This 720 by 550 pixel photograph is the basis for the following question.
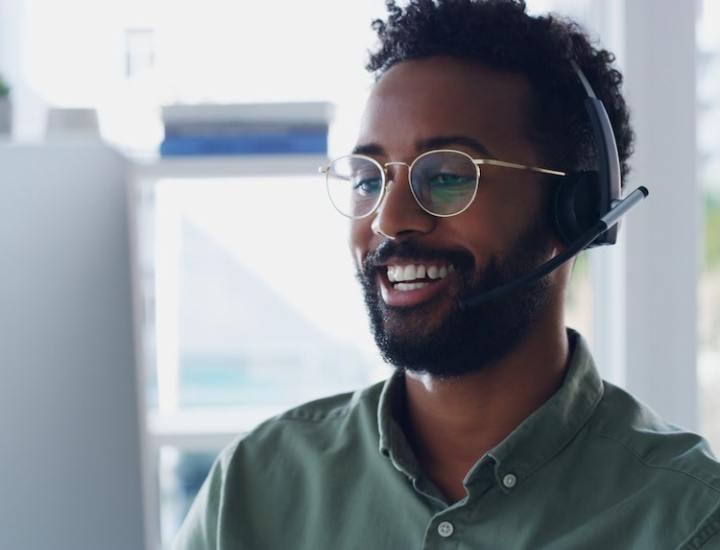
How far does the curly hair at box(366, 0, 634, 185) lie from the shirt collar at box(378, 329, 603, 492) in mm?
285

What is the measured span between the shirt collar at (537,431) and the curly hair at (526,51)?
0.28 metres

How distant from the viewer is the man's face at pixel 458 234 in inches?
46.9

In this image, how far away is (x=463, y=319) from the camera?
1.19m

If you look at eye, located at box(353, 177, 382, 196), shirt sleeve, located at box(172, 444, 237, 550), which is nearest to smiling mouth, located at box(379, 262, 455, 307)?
eye, located at box(353, 177, 382, 196)

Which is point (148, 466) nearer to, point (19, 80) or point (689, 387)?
point (19, 80)

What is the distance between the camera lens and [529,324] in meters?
1.24

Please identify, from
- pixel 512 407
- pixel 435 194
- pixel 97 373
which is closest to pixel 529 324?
pixel 512 407

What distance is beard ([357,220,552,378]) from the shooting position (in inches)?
46.8

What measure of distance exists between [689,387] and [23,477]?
1.23 metres

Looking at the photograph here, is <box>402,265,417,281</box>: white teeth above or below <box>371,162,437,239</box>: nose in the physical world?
below

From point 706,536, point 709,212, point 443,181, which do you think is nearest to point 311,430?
point 443,181

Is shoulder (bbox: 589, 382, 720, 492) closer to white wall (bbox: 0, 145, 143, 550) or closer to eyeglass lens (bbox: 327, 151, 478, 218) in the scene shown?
eyeglass lens (bbox: 327, 151, 478, 218)

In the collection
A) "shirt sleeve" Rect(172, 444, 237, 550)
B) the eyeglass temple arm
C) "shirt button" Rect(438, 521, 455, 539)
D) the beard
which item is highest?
the eyeglass temple arm

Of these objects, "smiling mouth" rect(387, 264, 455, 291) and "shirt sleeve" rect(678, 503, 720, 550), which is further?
"smiling mouth" rect(387, 264, 455, 291)
